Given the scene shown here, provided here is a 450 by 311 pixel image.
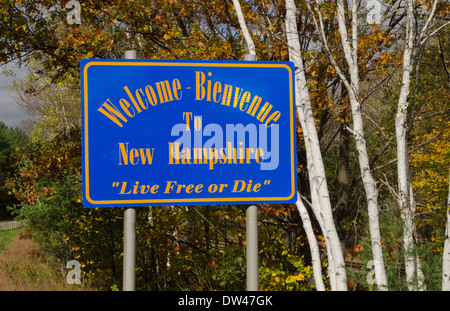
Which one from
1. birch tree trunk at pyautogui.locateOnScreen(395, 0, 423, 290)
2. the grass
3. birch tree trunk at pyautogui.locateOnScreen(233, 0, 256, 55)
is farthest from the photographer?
the grass

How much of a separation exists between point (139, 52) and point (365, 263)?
7.99 metres

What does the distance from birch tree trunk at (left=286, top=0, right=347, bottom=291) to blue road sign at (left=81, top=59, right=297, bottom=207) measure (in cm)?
186

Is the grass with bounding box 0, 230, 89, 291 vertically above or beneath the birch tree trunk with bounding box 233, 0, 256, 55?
beneath

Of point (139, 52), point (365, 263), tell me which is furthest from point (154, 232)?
point (365, 263)

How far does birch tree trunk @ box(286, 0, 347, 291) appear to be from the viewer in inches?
230

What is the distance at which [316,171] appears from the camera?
239 inches

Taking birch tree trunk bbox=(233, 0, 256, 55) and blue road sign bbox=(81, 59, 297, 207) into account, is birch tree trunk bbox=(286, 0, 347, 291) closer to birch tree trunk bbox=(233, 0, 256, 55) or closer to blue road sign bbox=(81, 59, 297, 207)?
birch tree trunk bbox=(233, 0, 256, 55)

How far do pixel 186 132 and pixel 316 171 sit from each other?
244 centimetres

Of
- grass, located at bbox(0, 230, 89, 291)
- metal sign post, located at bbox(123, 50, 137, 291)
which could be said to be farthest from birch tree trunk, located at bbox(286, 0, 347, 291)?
grass, located at bbox(0, 230, 89, 291)

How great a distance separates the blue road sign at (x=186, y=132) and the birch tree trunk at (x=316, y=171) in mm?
1861

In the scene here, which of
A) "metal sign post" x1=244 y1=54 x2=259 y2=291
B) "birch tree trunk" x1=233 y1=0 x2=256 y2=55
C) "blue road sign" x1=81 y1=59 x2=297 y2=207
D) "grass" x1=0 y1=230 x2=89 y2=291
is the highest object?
"birch tree trunk" x1=233 y1=0 x2=256 y2=55

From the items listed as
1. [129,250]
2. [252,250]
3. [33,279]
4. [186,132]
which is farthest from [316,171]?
[33,279]

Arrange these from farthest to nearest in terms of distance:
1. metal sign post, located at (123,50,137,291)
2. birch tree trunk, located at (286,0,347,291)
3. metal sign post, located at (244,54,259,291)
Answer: birch tree trunk, located at (286,0,347,291) < metal sign post, located at (244,54,259,291) < metal sign post, located at (123,50,137,291)
